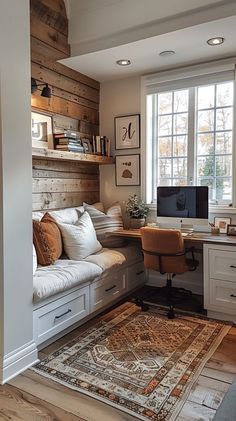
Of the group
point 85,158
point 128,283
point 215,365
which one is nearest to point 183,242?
point 128,283

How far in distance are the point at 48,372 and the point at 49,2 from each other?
3224 millimetres

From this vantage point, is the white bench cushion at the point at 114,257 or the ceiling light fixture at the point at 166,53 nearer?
the white bench cushion at the point at 114,257

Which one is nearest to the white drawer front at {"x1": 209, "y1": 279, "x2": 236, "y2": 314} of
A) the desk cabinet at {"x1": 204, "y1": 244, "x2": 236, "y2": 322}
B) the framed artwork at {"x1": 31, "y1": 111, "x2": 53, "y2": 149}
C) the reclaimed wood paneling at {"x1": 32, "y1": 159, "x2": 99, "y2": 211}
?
the desk cabinet at {"x1": 204, "y1": 244, "x2": 236, "y2": 322}

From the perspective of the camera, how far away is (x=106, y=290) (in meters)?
3.14

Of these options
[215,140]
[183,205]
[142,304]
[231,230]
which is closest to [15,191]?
[142,304]

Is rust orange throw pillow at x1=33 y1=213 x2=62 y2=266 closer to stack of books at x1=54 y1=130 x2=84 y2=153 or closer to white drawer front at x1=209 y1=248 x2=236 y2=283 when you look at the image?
stack of books at x1=54 y1=130 x2=84 y2=153

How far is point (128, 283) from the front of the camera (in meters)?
3.55

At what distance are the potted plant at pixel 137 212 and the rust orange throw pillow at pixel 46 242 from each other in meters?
1.10

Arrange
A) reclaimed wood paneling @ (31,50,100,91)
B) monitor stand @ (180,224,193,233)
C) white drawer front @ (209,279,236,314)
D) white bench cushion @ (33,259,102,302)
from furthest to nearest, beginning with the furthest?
monitor stand @ (180,224,193,233) → reclaimed wood paneling @ (31,50,100,91) → white drawer front @ (209,279,236,314) → white bench cushion @ (33,259,102,302)

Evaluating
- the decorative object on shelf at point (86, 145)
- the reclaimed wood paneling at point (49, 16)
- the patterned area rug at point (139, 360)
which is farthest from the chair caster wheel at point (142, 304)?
the reclaimed wood paneling at point (49, 16)

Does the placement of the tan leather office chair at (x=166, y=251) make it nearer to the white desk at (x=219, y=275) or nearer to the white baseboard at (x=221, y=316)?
the white desk at (x=219, y=275)

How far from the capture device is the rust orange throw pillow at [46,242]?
2.79 m

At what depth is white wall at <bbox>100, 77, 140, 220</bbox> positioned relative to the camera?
397 centimetres

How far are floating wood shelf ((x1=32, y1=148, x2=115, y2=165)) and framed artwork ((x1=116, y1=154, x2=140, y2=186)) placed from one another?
115 mm
